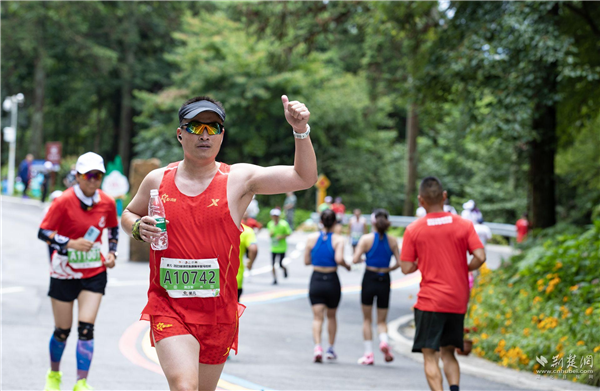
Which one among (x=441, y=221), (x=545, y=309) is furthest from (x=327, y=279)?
(x=441, y=221)

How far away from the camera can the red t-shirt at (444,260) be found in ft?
21.8

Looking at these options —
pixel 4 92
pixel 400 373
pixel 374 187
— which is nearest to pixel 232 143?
pixel 374 187

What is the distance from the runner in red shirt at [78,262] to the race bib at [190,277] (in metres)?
2.86

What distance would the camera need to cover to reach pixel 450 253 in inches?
263

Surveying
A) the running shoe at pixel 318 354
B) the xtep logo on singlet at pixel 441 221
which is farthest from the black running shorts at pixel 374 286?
the xtep logo on singlet at pixel 441 221

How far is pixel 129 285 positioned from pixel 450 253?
11214 mm

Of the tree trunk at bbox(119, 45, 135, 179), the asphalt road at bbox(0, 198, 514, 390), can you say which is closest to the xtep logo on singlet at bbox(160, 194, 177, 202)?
the asphalt road at bbox(0, 198, 514, 390)

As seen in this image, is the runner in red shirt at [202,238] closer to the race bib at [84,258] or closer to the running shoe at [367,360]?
the race bib at [84,258]

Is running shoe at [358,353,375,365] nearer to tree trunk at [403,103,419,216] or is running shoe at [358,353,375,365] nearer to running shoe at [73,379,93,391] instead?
running shoe at [73,379,93,391]

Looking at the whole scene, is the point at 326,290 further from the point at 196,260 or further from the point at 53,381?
the point at 196,260

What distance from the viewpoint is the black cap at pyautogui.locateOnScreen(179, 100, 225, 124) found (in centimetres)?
435

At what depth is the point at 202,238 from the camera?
4355mm

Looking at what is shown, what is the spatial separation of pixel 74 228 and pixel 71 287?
0.54 metres

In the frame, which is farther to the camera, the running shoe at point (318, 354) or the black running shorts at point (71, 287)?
the running shoe at point (318, 354)
